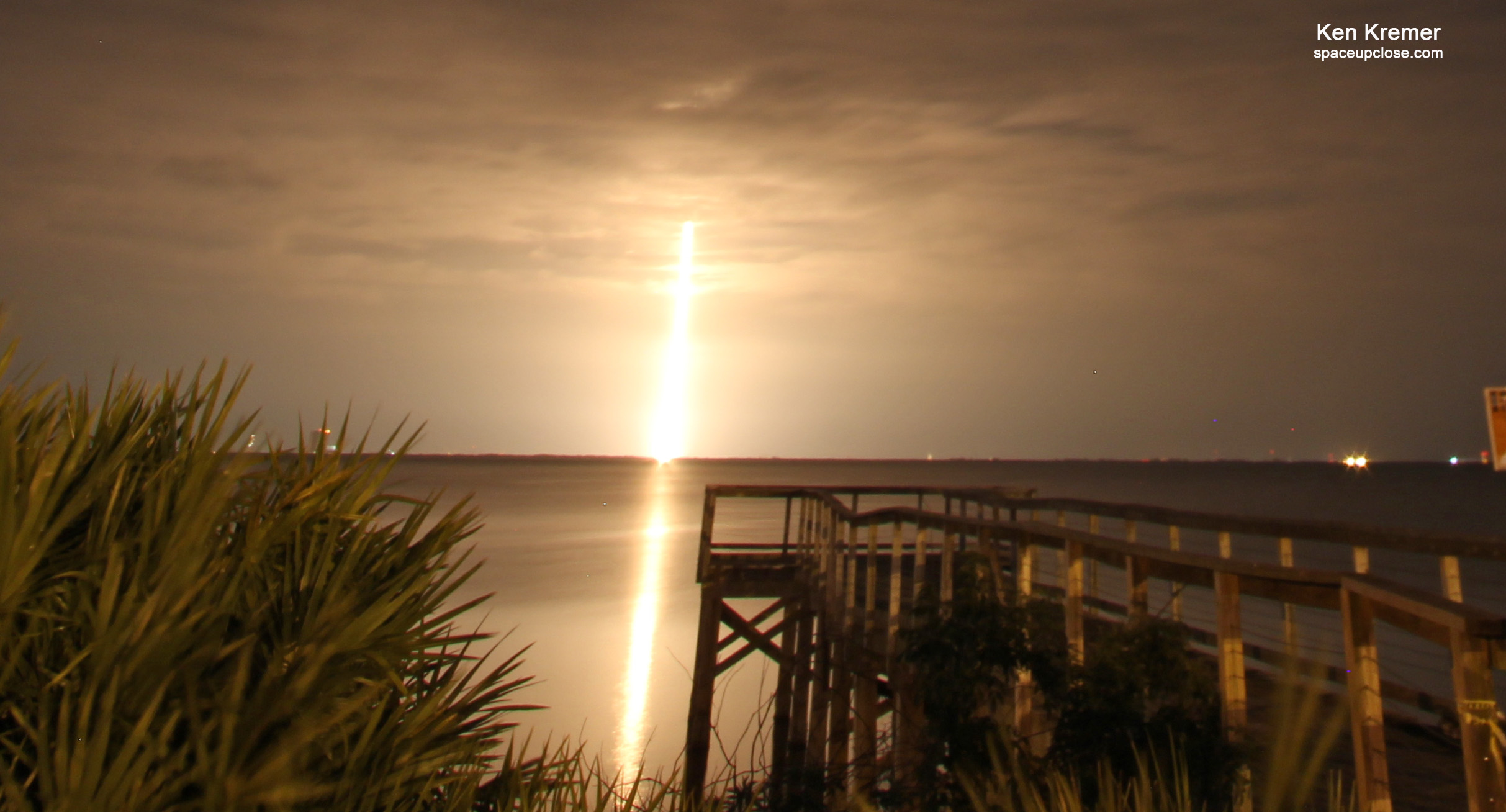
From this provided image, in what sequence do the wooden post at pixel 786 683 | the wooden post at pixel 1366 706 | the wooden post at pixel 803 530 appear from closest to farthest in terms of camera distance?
1. the wooden post at pixel 1366 706
2. the wooden post at pixel 786 683
3. the wooden post at pixel 803 530

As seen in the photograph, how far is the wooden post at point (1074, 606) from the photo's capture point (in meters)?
4.57

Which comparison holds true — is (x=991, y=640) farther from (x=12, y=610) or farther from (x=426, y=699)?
(x=12, y=610)

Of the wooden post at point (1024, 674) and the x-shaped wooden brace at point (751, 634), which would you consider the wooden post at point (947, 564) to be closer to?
the wooden post at point (1024, 674)

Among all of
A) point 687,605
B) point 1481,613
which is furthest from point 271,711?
point 687,605

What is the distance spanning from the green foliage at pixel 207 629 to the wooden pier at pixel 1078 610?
0.94 meters

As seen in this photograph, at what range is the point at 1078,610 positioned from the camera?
4.64m

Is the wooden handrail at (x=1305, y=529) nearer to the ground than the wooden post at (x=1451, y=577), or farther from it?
farther from it

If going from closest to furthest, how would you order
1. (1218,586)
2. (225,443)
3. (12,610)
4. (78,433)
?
1. (12,610)
2. (78,433)
3. (225,443)
4. (1218,586)

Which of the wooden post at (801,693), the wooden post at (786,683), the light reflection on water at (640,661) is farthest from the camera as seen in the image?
the light reflection on water at (640,661)

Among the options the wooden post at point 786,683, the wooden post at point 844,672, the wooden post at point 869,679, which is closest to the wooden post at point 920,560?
the wooden post at point 869,679

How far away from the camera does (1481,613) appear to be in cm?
239

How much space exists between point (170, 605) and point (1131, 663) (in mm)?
3350

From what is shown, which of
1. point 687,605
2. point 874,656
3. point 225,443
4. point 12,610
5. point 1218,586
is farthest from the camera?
point 687,605

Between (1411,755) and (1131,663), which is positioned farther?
(1411,755)
